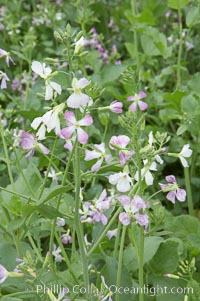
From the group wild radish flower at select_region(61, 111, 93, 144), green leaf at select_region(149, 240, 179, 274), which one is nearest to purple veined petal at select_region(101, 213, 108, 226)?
green leaf at select_region(149, 240, 179, 274)

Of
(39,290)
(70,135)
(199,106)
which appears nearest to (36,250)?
(39,290)

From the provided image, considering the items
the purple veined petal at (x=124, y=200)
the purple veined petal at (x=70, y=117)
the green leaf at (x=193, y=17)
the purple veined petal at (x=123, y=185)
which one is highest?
the purple veined petal at (x=70, y=117)

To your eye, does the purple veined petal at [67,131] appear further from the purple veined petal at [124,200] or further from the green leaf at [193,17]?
the green leaf at [193,17]

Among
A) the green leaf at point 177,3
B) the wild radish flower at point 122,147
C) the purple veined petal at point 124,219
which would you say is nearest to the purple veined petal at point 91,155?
the wild radish flower at point 122,147

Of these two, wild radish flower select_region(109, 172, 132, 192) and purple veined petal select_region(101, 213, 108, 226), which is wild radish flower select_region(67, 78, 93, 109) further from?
purple veined petal select_region(101, 213, 108, 226)

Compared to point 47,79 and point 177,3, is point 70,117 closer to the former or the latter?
point 47,79

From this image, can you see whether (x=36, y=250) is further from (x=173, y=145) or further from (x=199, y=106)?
(x=173, y=145)
